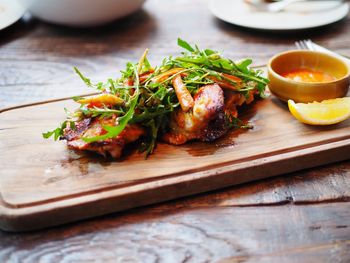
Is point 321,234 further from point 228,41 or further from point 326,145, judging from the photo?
point 228,41

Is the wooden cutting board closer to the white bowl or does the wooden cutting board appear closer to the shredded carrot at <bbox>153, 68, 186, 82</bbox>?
the shredded carrot at <bbox>153, 68, 186, 82</bbox>

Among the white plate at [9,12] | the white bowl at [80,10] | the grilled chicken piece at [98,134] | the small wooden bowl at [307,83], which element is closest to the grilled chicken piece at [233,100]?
the small wooden bowl at [307,83]

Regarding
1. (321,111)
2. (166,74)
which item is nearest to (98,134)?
(166,74)

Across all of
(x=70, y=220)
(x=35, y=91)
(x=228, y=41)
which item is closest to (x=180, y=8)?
(x=228, y=41)

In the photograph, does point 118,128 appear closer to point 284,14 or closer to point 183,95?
point 183,95

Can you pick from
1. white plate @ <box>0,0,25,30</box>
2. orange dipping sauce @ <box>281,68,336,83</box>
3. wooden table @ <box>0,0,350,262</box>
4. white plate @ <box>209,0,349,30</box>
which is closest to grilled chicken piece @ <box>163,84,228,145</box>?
wooden table @ <box>0,0,350,262</box>

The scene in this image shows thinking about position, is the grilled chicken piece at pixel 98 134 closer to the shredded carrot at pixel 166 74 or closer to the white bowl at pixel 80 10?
the shredded carrot at pixel 166 74
